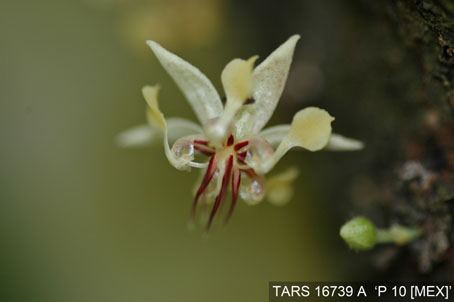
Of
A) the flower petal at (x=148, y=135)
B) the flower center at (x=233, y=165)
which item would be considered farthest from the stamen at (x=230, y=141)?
the flower petal at (x=148, y=135)

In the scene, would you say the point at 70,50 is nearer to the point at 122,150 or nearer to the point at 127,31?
the point at 127,31

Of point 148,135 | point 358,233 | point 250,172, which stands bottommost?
point 358,233

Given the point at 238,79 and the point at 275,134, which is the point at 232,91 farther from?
the point at 275,134

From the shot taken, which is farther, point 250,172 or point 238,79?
point 250,172

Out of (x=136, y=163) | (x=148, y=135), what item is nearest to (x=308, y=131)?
(x=148, y=135)

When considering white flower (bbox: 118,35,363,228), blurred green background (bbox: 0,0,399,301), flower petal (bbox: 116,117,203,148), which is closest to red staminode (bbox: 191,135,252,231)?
white flower (bbox: 118,35,363,228)

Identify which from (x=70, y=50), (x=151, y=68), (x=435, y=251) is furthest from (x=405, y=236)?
(x=70, y=50)

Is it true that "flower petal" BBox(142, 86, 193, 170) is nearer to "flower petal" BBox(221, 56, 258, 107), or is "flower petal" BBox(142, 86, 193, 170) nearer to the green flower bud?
"flower petal" BBox(221, 56, 258, 107)
